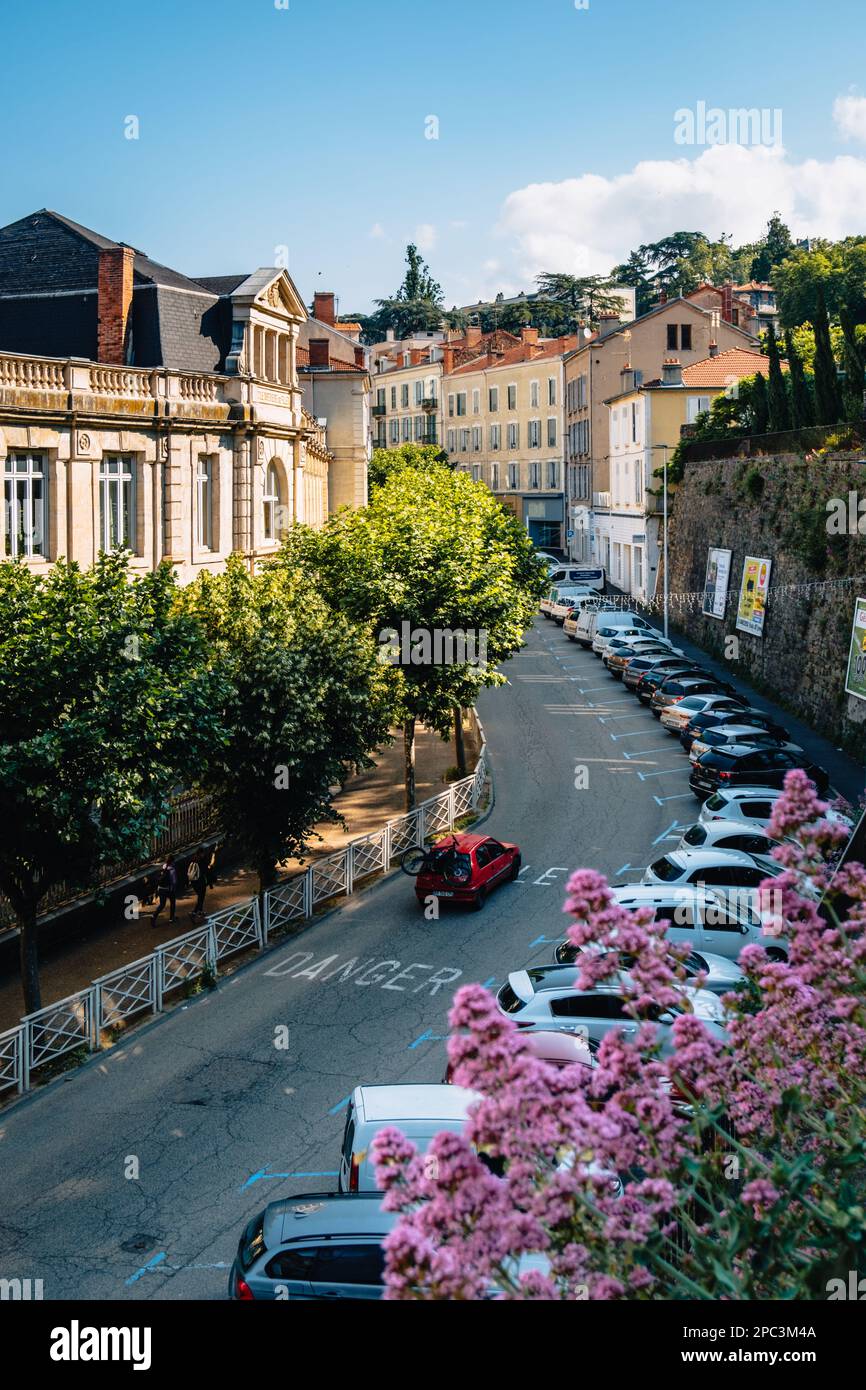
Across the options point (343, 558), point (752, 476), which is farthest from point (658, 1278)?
point (752, 476)

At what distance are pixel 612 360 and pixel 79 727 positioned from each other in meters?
59.3

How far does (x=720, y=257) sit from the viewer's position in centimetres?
14750

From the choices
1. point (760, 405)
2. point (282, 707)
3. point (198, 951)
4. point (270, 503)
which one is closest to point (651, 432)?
point (760, 405)

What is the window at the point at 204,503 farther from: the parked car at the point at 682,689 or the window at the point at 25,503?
the parked car at the point at 682,689

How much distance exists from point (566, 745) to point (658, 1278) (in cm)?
3129

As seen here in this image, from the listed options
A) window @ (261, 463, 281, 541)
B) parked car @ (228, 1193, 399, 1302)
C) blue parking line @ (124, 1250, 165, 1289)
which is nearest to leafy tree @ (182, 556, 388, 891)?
window @ (261, 463, 281, 541)

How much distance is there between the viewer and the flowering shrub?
5.72 metres

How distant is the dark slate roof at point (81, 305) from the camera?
1272 inches

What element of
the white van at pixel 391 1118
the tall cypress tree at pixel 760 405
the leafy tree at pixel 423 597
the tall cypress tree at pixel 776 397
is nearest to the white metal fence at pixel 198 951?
the leafy tree at pixel 423 597

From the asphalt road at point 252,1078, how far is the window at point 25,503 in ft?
31.1

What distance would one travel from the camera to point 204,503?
32.5 m

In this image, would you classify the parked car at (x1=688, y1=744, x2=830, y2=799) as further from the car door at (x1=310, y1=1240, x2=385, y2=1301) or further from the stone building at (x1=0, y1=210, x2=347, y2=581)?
the car door at (x1=310, y1=1240, x2=385, y2=1301)
